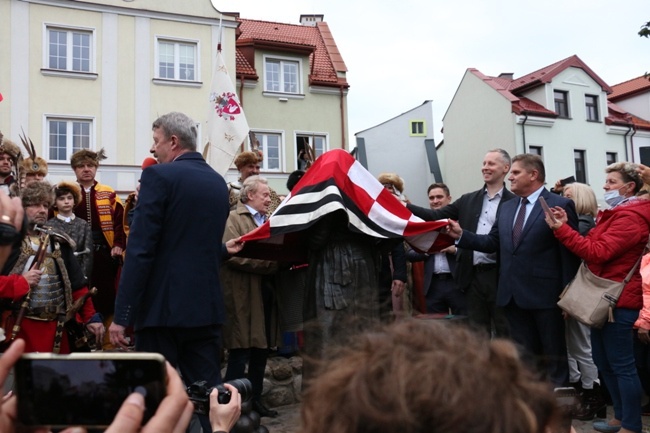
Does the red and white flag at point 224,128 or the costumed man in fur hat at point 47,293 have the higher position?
the red and white flag at point 224,128

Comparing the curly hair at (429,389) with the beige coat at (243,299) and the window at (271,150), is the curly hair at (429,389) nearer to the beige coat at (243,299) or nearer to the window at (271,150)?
the beige coat at (243,299)

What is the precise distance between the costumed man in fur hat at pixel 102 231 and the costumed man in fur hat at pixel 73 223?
12.7 inches

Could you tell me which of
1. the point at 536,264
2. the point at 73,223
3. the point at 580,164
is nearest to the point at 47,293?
the point at 73,223

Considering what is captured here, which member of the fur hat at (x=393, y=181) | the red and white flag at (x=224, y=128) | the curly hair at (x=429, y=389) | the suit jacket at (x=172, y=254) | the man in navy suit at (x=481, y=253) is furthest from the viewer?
the red and white flag at (x=224, y=128)

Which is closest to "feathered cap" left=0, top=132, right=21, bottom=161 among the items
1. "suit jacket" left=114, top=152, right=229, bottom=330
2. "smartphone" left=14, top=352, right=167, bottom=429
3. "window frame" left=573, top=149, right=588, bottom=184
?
"suit jacket" left=114, top=152, right=229, bottom=330

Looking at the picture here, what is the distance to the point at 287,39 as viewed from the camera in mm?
25750

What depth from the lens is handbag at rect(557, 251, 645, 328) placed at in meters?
4.56

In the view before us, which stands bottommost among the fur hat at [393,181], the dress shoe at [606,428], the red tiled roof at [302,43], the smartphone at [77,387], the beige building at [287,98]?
the dress shoe at [606,428]

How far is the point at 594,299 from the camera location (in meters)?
4.57

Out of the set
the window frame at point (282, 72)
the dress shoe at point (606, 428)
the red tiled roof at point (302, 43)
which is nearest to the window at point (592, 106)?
the red tiled roof at point (302, 43)

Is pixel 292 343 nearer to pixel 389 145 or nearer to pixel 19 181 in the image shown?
pixel 19 181

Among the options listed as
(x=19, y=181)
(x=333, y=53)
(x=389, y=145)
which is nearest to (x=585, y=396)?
(x=19, y=181)

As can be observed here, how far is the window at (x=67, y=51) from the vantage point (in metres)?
19.0

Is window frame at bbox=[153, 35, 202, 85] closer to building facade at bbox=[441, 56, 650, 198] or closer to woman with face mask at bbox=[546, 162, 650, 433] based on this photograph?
building facade at bbox=[441, 56, 650, 198]
